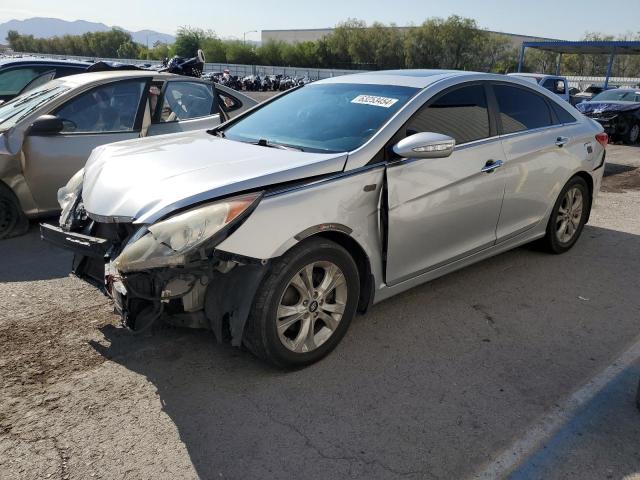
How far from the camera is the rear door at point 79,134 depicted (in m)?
5.55

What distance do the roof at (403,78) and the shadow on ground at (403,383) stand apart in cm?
165

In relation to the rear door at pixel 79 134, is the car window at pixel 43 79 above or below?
above

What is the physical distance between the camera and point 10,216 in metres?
5.61

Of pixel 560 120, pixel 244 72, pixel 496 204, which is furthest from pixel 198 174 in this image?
pixel 244 72

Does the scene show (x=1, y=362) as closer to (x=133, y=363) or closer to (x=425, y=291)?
(x=133, y=363)

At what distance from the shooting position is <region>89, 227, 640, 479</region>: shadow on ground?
2.65 metres

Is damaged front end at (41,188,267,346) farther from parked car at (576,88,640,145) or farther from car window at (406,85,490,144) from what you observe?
parked car at (576,88,640,145)

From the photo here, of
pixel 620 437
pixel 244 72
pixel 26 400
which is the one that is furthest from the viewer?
pixel 244 72

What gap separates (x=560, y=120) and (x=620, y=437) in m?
3.29

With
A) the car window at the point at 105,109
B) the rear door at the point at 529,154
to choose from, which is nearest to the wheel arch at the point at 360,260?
the rear door at the point at 529,154

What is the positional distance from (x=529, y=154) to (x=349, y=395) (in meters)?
2.73

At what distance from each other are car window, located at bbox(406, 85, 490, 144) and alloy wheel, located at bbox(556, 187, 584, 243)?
59.5 inches

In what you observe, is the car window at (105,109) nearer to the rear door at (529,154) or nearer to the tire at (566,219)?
the rear door at (529,154)

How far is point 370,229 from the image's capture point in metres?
3.49
